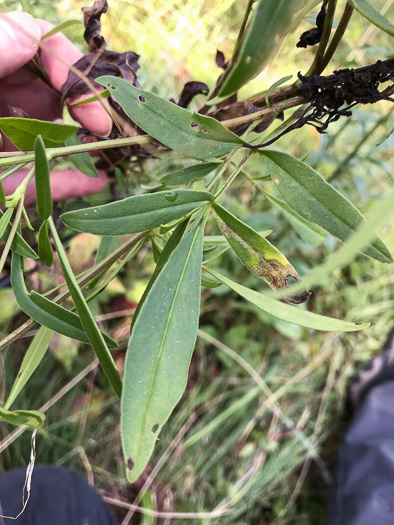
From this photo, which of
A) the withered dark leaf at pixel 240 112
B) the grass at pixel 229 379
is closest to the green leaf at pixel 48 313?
the withered dark leaf at pixel 240 112

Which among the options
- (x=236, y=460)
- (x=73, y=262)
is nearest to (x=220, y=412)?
(x=236, y=460)

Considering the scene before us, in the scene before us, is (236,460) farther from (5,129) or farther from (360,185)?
(5,129)

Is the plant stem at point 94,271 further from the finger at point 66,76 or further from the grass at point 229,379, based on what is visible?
the grass at point 229,379

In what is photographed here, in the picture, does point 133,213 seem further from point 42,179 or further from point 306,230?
point 306,230

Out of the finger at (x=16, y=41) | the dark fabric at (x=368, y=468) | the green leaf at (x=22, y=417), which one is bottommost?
the dark fabric at (x=368, y=468)

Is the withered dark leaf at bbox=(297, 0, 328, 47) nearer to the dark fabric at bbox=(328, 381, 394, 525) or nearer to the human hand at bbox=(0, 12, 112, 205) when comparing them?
the human hand at bbox=(0, 12, 112, 205)

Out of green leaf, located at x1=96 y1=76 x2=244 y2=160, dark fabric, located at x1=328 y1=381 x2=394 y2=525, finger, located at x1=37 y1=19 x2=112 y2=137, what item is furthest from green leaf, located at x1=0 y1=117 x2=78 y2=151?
dark fabric, located at x1=328 y1=381 x2=394 y2=525
